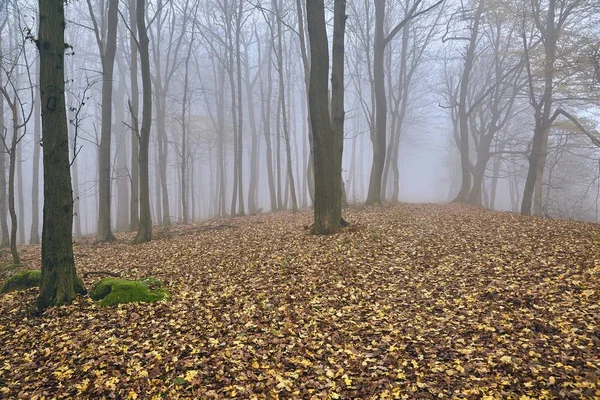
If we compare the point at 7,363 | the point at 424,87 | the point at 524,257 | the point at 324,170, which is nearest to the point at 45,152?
the point at 7,363

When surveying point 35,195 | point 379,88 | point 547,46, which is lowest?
point 35,195

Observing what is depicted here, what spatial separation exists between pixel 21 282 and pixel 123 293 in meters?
2.59

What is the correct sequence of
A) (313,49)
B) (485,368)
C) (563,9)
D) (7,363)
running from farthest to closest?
(563,9), (313,49), (7,363), (485,368)

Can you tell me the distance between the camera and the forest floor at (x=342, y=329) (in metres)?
3.82

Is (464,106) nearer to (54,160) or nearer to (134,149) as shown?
(134,149)

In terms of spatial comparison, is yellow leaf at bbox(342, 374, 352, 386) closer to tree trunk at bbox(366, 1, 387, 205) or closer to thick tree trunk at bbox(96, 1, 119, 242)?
thick tree trunk at bbox(96, 1, 119, 242)

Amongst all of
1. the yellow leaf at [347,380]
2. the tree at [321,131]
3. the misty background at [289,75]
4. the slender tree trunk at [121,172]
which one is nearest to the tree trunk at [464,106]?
the misty background at [289,75]

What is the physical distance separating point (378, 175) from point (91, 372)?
13482 mm

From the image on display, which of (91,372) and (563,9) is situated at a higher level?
(563,9)

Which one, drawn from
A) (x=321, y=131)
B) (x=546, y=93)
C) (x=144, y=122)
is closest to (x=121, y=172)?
(x=144, y=122)

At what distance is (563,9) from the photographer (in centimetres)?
1361

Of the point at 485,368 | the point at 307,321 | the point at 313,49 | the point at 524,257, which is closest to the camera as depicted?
the point at 485,368

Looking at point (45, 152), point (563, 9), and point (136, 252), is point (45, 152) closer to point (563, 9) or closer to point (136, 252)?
point (136, 252)

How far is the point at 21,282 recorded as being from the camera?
276 inches
